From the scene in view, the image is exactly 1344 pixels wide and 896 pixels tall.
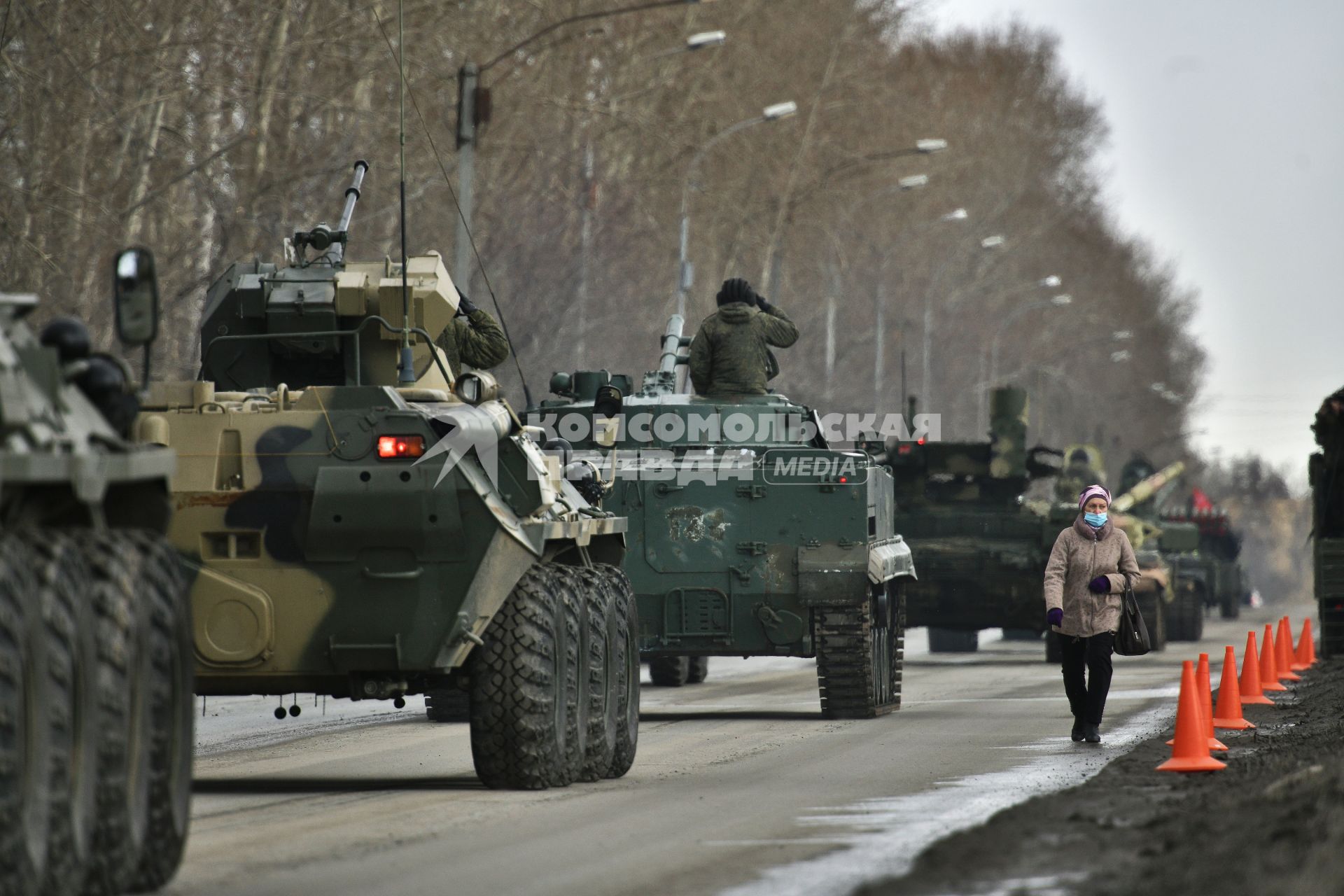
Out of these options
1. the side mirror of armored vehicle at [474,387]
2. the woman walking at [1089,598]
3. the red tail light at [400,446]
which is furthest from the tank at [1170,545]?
the red tail light at [400,446]

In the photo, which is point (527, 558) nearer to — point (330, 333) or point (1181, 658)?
point (330, 333)

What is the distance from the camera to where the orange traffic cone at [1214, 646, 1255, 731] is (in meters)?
16.8

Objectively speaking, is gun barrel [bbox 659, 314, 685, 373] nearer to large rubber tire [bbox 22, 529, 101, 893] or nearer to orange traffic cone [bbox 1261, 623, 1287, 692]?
orange traffic cone [bbox 1261, 623, 1287, 692]

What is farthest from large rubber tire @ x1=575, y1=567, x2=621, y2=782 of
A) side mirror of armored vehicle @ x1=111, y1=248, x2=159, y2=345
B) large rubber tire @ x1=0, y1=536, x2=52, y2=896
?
large rubber tire @ x1=0, y1=536, x2=52, y2=896

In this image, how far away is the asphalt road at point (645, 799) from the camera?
9.40 metres

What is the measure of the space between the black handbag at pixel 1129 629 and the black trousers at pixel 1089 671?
70 millimetres

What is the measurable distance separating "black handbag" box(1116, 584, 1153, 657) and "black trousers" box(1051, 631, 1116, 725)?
0.23 feet

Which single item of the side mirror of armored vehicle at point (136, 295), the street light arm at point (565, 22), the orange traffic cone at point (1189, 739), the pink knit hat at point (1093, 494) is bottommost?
the orange traffic cone at point (1189, 739)

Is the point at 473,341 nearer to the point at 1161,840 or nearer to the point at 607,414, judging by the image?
the point at 607,414

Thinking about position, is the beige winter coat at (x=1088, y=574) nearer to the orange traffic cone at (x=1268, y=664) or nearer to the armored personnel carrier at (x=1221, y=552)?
the orange traffic cone at (x=1268, y=664)

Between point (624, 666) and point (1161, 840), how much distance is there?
4.95 meters

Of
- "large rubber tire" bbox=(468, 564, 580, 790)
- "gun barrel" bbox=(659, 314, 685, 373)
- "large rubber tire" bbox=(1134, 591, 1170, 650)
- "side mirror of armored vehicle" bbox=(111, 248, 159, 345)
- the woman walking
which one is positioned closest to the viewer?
"side mirror of armored vehicle" bbox=(111, 248, 159, 345)

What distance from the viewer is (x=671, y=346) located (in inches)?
854

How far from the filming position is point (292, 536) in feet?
40.1
